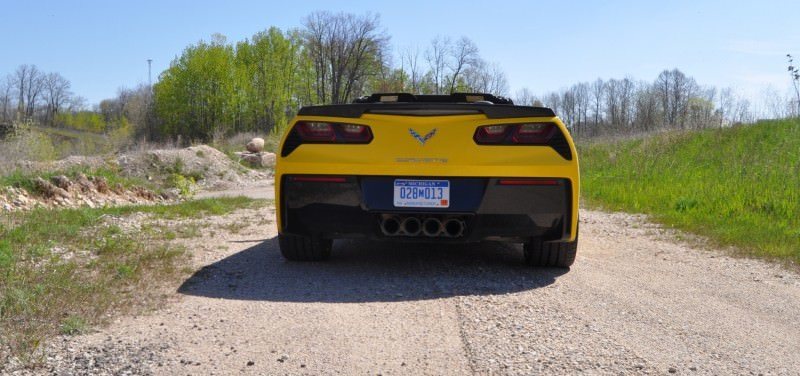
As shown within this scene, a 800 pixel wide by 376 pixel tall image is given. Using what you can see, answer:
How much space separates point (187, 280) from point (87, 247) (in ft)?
5.60

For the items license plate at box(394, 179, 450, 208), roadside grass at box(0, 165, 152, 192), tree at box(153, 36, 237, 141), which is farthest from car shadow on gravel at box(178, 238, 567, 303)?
tree at box(153, 36, 237, 141)

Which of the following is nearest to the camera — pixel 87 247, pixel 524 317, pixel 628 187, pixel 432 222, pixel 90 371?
pixel 90 371

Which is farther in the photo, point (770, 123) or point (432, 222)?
point (770, 123)

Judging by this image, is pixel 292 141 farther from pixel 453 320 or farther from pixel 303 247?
pixel 453 320

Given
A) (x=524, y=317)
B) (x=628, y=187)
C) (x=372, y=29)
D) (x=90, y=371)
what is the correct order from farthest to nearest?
(x=372, y=29) < (x=628, y=187) < (x=524, y=317) < (x=90, y=371)

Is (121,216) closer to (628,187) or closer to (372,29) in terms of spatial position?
(628,187)

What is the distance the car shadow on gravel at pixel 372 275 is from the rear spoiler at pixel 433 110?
3.94 feet

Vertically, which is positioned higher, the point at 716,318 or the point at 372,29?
the point at 372,29

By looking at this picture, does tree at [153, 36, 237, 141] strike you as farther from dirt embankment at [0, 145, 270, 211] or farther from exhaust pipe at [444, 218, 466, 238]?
exhaust pipe at [444, 218, 466, 238]

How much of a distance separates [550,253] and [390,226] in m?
1.29

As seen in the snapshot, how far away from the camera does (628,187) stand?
13.0 metres

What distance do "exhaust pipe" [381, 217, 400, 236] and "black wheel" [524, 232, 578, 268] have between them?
1.05m

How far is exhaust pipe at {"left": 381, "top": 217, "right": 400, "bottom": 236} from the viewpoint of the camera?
15.4ft

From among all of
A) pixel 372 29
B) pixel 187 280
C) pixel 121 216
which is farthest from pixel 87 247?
pixel 372 29
